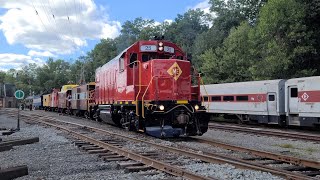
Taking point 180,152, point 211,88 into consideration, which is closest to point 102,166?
point 180,152

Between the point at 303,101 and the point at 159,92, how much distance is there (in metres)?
9.92

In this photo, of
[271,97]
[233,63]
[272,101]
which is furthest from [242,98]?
[233,63]

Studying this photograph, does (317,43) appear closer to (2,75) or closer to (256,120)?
(256,120)

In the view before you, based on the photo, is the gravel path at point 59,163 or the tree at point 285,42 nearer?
the gravel path at point 59,163

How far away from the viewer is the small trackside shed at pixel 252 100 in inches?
900

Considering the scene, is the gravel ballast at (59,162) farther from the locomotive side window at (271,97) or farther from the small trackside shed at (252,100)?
the locomotive side window at (271,97)

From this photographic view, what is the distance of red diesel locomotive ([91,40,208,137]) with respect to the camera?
13.7 m

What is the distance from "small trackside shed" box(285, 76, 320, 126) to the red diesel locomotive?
25.2 feet

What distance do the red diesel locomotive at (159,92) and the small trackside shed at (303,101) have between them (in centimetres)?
768

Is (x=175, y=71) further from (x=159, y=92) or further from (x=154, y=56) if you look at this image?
(x=154, y=56)

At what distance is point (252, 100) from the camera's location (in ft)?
82.4

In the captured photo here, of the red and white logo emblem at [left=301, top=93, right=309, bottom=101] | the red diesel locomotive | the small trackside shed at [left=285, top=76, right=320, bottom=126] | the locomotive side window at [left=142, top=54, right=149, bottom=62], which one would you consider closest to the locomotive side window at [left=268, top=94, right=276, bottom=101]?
the small trackside shed at [left=285, top=76, right=320, bottom=126]

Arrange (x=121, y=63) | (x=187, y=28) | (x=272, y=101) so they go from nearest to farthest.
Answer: (x=121, y=63)
(x=272, y=101)
(x=187, y=28)

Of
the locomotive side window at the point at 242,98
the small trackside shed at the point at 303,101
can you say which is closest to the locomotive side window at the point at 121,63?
the small trackside shed at the point at 303,101
